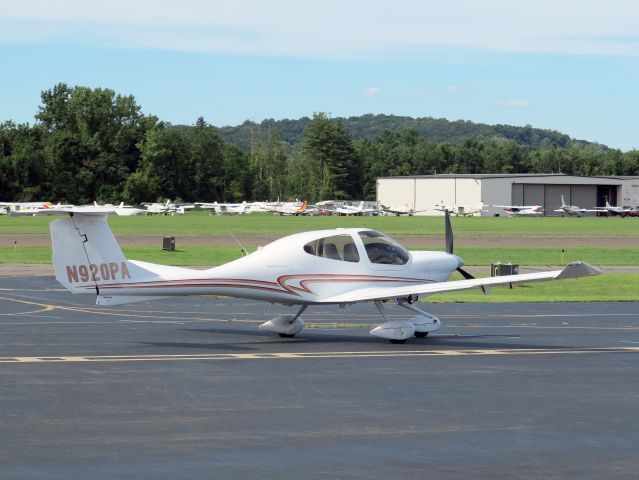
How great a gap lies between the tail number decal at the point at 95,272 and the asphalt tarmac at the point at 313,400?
135 centimetres

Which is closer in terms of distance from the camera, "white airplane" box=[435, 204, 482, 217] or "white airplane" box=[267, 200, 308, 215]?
"white airplane" box=[267, 200, 308, 215]

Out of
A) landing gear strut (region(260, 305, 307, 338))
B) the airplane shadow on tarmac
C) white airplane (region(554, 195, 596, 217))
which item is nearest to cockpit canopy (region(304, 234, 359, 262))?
landing gear strut (region(260, 305, 307, 338))

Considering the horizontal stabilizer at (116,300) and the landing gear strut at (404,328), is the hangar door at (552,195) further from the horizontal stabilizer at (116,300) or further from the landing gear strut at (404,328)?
the horizontal stabilizer at (116,300)

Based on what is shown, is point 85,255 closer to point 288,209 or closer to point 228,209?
point 288,209

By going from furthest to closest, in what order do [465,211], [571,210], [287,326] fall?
[465,211] < [571,210] < [287,326]

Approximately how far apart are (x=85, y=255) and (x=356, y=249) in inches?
219

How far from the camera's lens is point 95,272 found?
2078cm

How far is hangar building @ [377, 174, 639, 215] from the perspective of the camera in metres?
166

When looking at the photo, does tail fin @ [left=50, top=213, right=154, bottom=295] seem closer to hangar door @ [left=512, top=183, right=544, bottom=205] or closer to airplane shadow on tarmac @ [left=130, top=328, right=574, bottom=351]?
airplane shadow on tarmac @ [left=130, top=328, right=574, bottom=351]

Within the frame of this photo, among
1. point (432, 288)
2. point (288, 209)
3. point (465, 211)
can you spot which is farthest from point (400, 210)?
point (432, 288)

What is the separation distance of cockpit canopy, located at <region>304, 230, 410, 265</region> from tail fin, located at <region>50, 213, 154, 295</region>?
12.9 ft

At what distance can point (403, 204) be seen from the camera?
582 feet

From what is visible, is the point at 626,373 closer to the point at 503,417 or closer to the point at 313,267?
the point at 503,417

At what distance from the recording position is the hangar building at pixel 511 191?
16625cm
